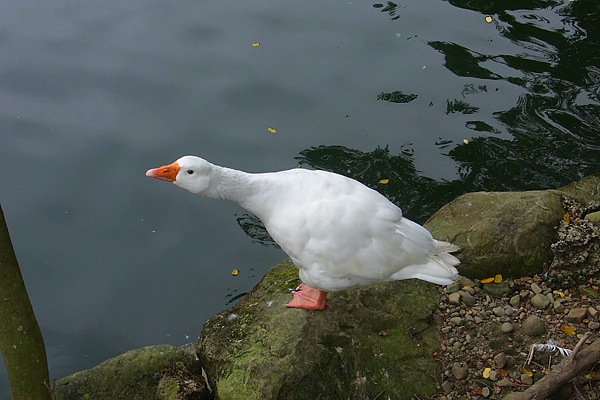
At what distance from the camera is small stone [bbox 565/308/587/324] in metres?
4.23

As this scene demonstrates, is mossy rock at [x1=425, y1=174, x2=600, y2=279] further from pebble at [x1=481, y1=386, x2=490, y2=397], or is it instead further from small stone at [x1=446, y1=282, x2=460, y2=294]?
pebble at [x1=481, y1=386, x2=490, y2=397]

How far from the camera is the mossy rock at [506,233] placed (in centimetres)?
478

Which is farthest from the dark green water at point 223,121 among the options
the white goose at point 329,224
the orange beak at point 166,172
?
the orange beak at point 166,172

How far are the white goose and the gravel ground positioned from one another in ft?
1.59

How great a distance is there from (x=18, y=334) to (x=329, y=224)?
7.00 feet

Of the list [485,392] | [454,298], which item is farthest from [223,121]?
[485,392]

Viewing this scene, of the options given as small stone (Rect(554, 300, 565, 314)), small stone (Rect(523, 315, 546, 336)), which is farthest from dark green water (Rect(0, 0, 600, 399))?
small stone (Rect(523, 315, 546, 336))

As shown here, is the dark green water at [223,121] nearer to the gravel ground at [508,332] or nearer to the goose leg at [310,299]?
the goose leg at [310,299]

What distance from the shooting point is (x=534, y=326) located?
13.7 ft

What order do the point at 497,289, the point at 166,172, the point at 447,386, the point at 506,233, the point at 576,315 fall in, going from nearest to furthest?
the point at 447,386 < the point at 166,172 < the point at 576,315 < the point at 497,289 < the point at 506,233

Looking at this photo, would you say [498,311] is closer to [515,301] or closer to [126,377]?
[515,301]

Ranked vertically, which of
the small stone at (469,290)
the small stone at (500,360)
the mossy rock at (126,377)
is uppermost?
the small stone at (500,360)

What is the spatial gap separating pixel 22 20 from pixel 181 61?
2.53 m

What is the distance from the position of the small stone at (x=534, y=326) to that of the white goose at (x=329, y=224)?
2.22 feet
